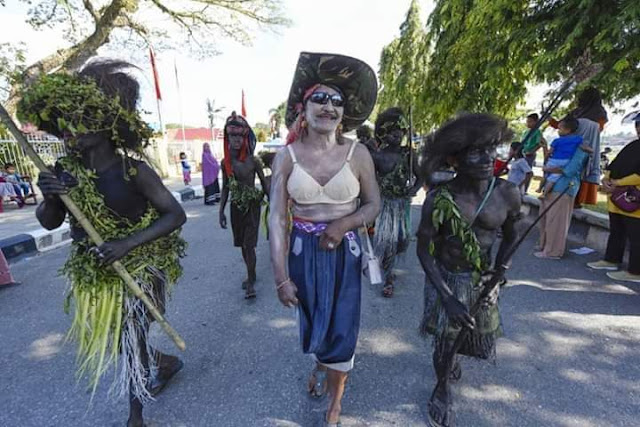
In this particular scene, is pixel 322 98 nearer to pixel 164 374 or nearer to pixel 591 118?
pixel 164 374

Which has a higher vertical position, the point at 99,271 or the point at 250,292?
the point at 99,271

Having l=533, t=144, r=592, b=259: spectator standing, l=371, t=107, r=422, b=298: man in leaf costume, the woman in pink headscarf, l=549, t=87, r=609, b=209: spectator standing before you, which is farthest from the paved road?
the woman in pink headscarf

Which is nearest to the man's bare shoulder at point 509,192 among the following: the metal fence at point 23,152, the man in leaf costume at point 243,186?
the man in leaf costume at point 243,186

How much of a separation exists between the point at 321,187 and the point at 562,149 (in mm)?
4377

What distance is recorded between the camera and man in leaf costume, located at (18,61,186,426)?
1.55 meters

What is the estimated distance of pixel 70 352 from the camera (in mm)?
2857

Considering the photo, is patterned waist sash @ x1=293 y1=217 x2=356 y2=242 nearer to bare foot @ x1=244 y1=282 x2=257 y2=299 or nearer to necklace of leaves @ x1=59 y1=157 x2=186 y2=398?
necklace of leaves @ x1=59 y1=157 x2=186 y2=398

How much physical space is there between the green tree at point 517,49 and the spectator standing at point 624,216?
77cm

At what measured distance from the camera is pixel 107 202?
179 centimetres

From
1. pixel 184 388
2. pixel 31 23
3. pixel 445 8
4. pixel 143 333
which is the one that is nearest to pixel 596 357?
pixel 184 388

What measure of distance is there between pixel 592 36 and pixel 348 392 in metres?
4.49

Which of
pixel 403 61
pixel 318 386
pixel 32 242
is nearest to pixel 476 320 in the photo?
pixel 318 386

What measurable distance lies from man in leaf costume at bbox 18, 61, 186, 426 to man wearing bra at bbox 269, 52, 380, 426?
659mm

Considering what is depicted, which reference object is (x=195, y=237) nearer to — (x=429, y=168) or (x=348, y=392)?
(x=348, y=392)
